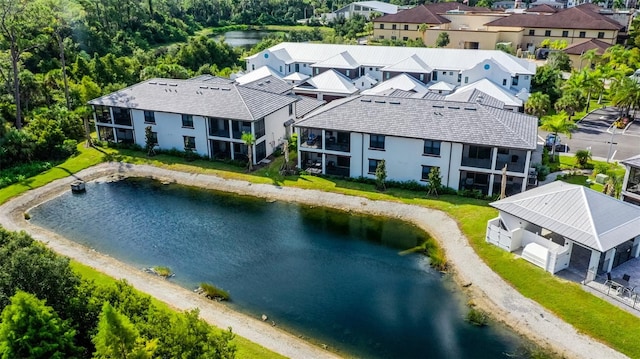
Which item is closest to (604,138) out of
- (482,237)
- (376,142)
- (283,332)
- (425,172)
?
(425,172)

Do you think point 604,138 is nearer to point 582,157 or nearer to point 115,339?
point 582,157

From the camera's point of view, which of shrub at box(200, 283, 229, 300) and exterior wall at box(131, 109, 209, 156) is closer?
shrub at box(200, 283, 229, 300)

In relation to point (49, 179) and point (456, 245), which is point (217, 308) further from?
point (49, 179)

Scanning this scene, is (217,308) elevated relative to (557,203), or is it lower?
lower

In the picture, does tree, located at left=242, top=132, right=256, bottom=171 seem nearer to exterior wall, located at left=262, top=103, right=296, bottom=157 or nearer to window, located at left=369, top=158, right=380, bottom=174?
exterior wall, located at left=262, top=103, right=296, bottom=157

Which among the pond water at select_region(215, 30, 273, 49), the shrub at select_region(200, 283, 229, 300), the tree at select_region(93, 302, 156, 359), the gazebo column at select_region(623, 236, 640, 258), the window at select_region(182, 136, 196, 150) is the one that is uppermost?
the tree at select_region(93, 302, 156, 359)

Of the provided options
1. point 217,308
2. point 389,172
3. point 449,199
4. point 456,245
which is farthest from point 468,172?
point 217,308

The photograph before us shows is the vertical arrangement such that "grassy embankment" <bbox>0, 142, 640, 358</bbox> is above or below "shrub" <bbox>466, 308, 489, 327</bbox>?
above

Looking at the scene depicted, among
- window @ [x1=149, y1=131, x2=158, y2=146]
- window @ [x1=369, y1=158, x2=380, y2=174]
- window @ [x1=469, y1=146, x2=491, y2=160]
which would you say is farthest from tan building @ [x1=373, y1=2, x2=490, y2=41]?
window @ [x1=149, y1=131, x2=158, y2=146]

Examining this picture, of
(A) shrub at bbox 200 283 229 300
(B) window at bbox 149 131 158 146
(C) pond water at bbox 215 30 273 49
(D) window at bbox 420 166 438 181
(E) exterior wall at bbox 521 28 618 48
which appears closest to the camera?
(A) shrub at bbox 200 283 229 300
